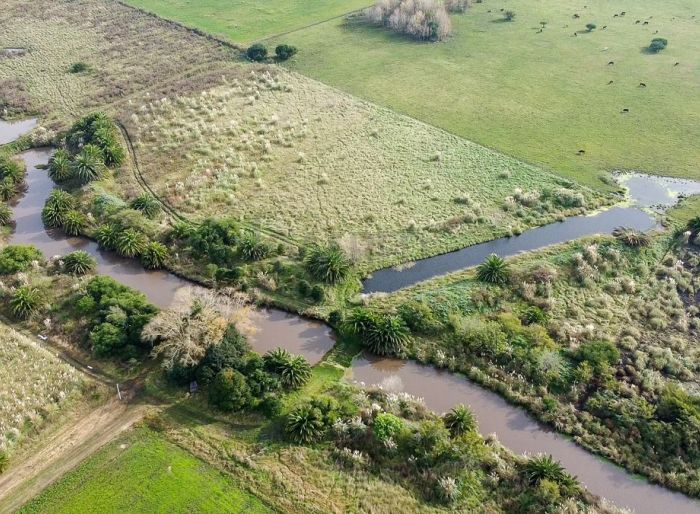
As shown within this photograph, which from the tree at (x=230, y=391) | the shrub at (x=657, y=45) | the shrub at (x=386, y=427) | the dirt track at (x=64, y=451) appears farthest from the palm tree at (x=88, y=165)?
the shrub at (x=657, y=45)

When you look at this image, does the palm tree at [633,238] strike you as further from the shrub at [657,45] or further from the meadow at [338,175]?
the shrub at [657,45]

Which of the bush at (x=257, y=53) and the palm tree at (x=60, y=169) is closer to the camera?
the palm tree at (x=60, y=169)

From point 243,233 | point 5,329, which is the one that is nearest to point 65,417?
point 5,329

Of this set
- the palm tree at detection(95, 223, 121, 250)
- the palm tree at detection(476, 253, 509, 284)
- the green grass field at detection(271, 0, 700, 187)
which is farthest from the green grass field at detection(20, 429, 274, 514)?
the green grass field at detection(271, 0, 700, 187)

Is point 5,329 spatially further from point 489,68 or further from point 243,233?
point 489,68

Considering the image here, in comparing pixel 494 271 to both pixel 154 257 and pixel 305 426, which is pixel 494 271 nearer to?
pixel 305 426

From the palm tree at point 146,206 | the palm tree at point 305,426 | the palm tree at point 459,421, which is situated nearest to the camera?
the palm tree at point 305,426

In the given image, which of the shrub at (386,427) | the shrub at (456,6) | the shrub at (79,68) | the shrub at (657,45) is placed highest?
the shrub at (456,6)

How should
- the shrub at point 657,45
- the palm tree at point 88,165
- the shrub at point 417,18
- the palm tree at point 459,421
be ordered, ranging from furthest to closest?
the shrub at point 417,18 → the shrub at point 657,45 → the palm tree at point 88,165 → the palm tree at point 459,421
